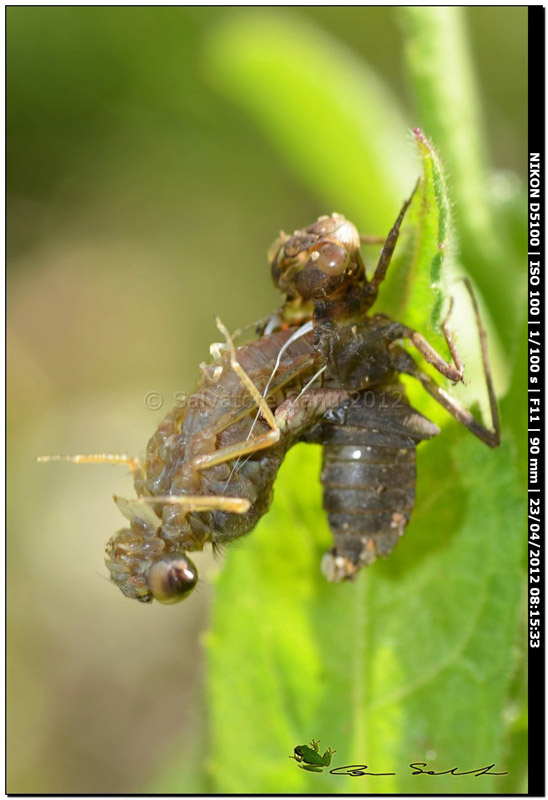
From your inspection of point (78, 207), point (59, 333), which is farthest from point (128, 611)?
point (78, 207)

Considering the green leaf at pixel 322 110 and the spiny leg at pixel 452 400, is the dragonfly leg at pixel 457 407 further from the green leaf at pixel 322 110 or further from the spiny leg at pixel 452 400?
the green leaf at pixel 322 110

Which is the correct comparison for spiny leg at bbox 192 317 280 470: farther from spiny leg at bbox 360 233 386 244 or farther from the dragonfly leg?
spiny leg at bbox 360 233 386 244

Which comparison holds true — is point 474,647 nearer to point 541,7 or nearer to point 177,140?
point 541,7

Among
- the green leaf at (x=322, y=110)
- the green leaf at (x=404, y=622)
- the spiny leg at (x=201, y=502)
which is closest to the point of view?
the spiny leg at (x=201, y=502)

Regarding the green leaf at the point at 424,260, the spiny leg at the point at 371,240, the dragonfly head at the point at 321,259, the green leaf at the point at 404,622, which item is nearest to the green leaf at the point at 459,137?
the green leaf at the point at 404,622

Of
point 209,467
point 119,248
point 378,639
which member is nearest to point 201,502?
point 209,467

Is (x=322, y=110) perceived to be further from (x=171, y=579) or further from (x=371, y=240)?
(x=171, y=579)

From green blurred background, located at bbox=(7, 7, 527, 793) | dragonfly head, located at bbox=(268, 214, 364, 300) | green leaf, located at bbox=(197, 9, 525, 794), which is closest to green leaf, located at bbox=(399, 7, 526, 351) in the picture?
green leaf, located at bbox=(197, 9, 525, 794)
